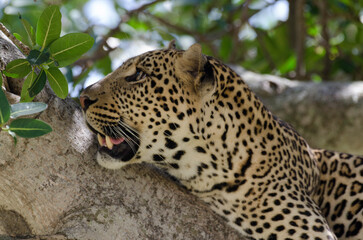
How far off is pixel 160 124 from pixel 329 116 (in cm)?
387

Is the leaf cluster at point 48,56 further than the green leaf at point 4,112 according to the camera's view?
Yes

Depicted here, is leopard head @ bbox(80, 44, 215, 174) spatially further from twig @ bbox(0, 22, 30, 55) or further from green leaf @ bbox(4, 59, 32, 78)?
green leaf @ bbox(4, 59, 32, 78)

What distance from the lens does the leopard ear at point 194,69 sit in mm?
3836

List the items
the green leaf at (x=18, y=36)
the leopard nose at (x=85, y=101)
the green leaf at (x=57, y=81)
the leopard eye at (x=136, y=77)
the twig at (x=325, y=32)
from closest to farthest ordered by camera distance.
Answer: the green leaf at (x=57, y=81), the green leaf at (x=18, y=36), the leopard nose at (x=85, y=101), the leopard eye at (x=136, y=77), the twig at (x=325, y=32)

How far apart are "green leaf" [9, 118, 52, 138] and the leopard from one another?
1062mm

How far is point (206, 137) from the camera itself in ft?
12.9

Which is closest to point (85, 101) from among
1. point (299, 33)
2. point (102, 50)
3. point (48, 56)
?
point (48, 56)

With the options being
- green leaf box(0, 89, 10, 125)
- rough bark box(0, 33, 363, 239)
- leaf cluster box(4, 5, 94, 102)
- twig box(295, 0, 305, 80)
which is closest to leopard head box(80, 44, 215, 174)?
rough bark box(0, 33, 363, 239)

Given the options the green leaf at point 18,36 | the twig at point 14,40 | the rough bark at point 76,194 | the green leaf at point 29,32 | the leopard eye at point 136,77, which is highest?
the green leaf at point 29,32

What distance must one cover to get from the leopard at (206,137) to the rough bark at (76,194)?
162 millimetres

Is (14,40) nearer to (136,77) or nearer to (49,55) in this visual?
(49,55)

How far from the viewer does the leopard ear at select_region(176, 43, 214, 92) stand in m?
3.84

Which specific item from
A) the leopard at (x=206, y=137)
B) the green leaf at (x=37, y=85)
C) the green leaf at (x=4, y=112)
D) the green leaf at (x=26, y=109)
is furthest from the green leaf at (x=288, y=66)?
the green leaf at (x=4, y=112)

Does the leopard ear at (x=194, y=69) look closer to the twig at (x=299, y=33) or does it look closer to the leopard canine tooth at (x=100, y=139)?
the leopard canine tooth at (x=100, y=139)
